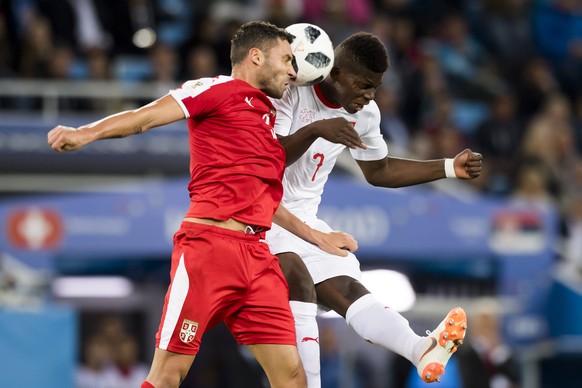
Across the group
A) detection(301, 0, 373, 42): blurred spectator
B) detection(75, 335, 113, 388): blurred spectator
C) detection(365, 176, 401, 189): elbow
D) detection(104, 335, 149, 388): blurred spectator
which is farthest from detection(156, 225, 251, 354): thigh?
detection(301, 0, 373, 42): blurred spectator

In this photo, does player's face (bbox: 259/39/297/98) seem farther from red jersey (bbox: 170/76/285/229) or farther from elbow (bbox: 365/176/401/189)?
elbow (bbox: 365/176/401/189)

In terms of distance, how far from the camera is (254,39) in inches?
254

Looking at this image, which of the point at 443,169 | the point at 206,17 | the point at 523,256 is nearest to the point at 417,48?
the point at 206,17

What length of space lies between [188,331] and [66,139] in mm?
1163

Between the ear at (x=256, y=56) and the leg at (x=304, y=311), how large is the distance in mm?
1024

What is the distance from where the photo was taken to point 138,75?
1388cm

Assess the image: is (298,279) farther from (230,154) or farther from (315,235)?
(230,154)

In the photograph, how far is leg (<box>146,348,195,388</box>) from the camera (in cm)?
630

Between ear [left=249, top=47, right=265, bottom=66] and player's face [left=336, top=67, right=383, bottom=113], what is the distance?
0.46 metres

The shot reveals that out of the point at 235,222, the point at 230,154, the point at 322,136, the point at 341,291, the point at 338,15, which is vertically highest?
the point at 338,15

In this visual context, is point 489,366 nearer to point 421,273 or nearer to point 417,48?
point 421,273

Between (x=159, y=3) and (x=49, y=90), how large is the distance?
2529 millimetres

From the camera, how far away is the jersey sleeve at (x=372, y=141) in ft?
23.0

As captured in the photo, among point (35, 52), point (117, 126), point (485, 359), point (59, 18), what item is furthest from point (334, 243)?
point (59, 18)
